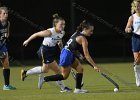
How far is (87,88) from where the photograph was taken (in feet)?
41.4

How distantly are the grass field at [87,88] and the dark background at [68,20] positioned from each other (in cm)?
426

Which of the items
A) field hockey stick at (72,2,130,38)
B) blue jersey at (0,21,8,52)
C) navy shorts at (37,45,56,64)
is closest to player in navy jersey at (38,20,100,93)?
navy shorts at (37,45,56,64)

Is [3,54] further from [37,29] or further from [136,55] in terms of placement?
[37,29]

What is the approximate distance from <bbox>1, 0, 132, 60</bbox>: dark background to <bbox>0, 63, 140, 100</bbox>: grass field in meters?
4.26

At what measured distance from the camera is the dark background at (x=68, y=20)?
2077cm

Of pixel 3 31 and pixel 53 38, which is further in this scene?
pixel 3 31

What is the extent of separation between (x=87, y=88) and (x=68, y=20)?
857 cm

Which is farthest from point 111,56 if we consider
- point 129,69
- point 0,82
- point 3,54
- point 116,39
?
point 3,54

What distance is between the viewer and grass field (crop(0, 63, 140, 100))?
35.6 feet

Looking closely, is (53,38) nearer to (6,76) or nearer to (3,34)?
(3,34)

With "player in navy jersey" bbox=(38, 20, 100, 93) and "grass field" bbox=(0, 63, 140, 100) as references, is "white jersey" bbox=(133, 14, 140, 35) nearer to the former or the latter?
"grass field" bbox=(0, 63, 140, 100)

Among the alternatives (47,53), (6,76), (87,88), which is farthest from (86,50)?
(6,76)

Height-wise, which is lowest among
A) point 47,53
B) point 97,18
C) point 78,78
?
point 97,18

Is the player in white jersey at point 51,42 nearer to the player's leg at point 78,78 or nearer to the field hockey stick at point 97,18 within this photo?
the player's leg at point 78,78
